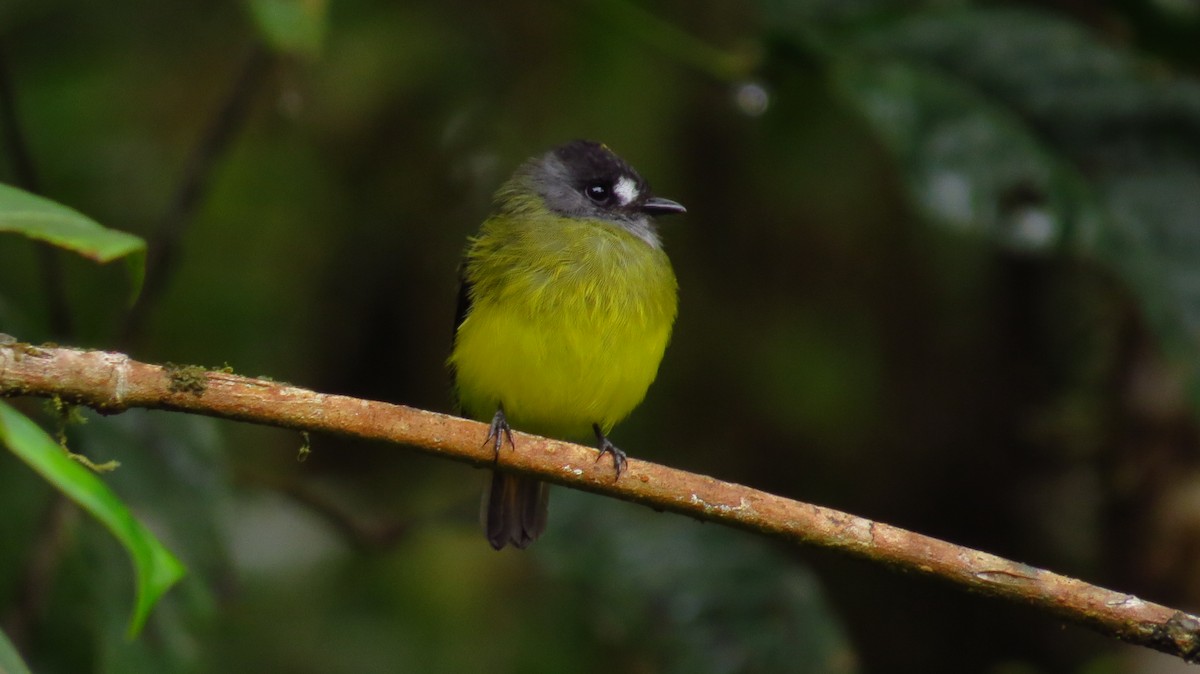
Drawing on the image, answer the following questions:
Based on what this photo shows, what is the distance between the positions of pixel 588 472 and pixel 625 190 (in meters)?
2.01

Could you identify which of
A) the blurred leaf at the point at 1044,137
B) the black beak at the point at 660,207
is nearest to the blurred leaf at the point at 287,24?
the black beak at the point at 660,207

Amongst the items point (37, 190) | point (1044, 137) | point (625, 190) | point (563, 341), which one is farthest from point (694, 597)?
point (37, 190)

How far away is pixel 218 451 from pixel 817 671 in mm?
1702

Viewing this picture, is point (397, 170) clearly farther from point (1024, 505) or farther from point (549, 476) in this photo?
point (549, 476)

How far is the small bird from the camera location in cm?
350

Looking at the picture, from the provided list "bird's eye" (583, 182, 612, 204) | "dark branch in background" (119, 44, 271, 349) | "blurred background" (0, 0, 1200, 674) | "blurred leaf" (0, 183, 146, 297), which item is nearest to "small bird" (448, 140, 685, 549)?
"bird's eye" (583, 182, 612, 204)

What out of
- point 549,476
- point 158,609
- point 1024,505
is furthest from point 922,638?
point 549,476

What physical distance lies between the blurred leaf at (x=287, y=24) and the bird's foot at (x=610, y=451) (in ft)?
3.55

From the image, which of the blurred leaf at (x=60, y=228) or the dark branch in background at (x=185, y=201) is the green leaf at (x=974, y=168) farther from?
the blurred leaf at (x=60, y=228)

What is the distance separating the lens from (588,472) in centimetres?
228

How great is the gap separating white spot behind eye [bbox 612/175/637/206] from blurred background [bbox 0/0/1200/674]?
421 mm

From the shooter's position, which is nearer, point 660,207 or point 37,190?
point 37,190

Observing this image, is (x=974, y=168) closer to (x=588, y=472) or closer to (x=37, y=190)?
(x=588, y=472)

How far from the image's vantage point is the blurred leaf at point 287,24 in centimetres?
288
